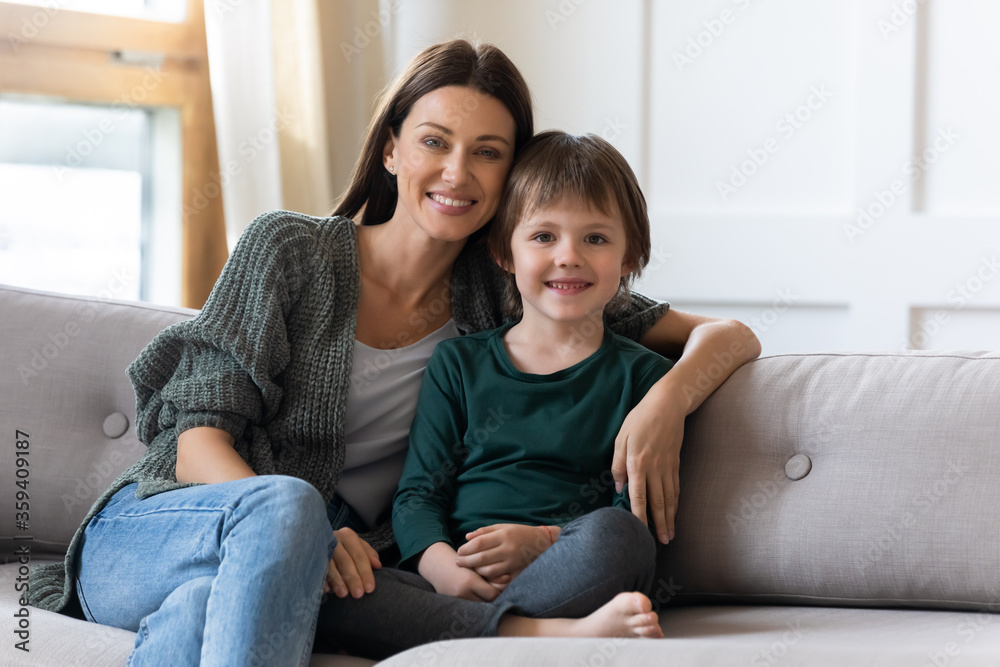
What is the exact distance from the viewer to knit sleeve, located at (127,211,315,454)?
118 centimetres

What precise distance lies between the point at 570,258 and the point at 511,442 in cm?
25

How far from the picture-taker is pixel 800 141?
2.25 m

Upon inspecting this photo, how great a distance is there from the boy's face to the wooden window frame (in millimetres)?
1269

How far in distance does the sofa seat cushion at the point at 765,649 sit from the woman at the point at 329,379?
19cm

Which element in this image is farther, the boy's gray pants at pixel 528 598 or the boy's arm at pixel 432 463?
the boy's arm at pixel 432 463

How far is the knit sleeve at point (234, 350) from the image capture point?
1183 mm

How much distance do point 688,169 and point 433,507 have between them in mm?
1425

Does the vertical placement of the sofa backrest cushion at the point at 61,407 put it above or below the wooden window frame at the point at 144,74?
below

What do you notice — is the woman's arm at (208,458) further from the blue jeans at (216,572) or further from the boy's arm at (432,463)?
the boy's arm at (432,463)

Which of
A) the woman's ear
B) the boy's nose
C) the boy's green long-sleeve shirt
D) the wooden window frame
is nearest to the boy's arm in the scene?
the boy's green long-sleeve shirt

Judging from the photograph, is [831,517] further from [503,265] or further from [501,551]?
[503,265]

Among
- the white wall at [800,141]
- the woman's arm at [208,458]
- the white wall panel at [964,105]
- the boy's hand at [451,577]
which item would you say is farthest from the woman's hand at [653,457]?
the white wall panel at [964,105]

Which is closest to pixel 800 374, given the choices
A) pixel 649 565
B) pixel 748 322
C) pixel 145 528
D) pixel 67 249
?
pixel 649 565

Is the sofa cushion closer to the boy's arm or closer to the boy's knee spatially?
the boy's knee
